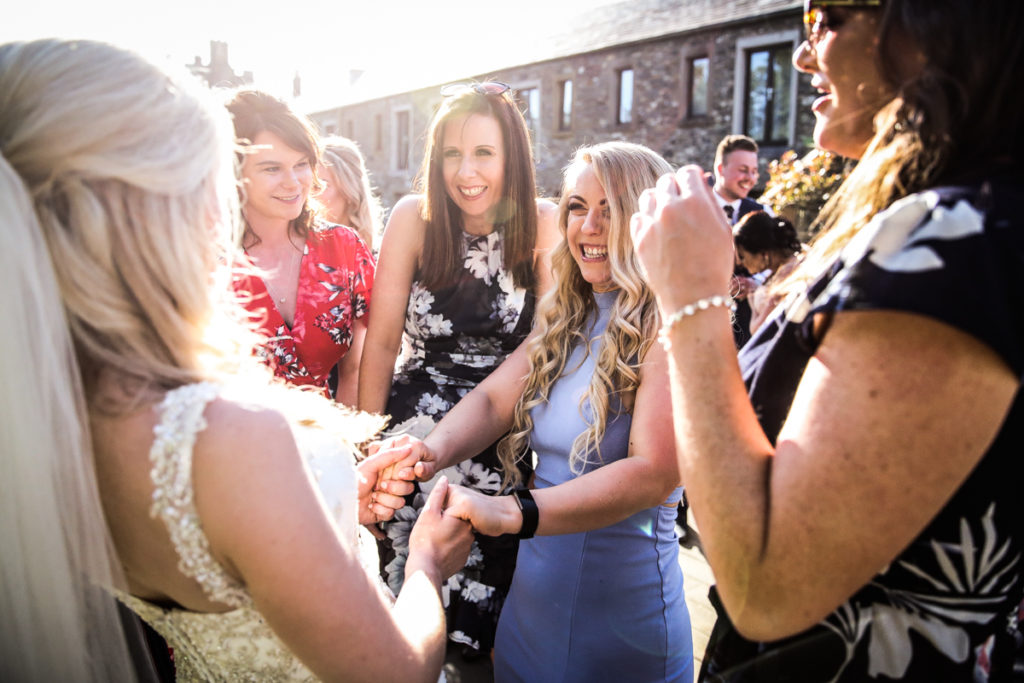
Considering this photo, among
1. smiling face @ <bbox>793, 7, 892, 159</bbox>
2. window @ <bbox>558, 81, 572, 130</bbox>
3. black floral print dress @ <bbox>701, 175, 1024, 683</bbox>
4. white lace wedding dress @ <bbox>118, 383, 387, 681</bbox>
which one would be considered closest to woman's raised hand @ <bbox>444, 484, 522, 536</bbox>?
white lace wedding dress @ <bbox>118, 383, 387, 681</bbox>

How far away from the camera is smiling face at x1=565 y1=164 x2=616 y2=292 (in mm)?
2270

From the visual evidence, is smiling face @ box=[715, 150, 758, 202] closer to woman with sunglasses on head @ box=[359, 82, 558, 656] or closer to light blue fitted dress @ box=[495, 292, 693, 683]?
woman with sunglasses on head @ box=[359, 82, 558, 656]

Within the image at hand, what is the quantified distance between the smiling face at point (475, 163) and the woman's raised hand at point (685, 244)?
193 cm

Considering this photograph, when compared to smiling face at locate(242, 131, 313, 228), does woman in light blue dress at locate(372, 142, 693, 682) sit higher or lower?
lower

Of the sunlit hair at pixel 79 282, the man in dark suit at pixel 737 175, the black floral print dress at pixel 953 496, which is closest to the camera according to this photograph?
the black floral print dress at pixel 953 496

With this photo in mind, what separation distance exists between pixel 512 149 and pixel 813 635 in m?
2.52

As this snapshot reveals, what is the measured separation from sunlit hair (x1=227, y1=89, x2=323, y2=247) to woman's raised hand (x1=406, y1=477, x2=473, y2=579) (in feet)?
5.95

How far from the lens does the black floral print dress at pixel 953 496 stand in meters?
0.85

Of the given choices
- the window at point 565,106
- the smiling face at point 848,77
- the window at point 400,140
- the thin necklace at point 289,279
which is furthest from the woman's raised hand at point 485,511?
the window at point 400,140

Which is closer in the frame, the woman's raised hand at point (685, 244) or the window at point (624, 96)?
the woman's raised hand at point (685, 244)

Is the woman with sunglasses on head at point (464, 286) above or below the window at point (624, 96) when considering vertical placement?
below

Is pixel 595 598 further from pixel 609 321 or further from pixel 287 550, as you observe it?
pixel 287 550

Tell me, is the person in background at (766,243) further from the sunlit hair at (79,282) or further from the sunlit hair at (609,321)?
the sunlit hair at (79,282)

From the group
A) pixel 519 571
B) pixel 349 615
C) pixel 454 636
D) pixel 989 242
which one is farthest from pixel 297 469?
pixel 454 636
